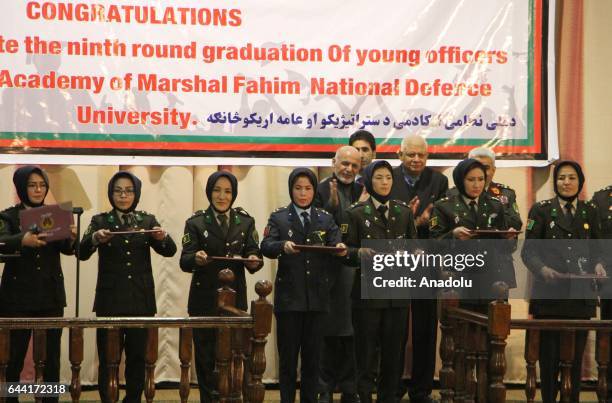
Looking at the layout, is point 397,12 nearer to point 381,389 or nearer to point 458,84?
point 458,84

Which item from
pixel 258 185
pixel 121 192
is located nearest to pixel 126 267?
pixel 121 192

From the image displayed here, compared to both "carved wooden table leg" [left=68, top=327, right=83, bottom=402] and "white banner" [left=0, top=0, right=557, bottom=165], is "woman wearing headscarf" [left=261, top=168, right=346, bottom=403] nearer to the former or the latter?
"white banner" [left=0, top=0, right=557, bottom=165]

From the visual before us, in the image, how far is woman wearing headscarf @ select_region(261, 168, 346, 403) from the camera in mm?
4559

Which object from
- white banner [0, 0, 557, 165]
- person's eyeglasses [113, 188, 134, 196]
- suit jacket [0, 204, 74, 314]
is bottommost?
suit jacket [0, 204, 74, 314]

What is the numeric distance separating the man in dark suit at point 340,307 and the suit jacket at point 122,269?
105 cm

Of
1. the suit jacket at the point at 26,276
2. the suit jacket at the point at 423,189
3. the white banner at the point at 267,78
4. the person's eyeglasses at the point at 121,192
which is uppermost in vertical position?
the white banner at the point at 267,78

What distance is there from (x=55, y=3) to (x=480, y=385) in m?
3.77

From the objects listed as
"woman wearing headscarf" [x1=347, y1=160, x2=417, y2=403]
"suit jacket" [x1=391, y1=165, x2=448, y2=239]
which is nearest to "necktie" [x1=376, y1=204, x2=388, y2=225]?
"woman wearing headscarf" [x1=347, y1=160, x2=417, y2=403]

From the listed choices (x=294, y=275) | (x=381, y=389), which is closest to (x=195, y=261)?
(x=294, y=275)

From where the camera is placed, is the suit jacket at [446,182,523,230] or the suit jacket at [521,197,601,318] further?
the suit jacket at [446,182,523,230]

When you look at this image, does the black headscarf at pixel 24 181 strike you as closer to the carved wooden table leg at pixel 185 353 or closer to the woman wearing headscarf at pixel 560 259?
the carved wooden table leg at pixel 185 353

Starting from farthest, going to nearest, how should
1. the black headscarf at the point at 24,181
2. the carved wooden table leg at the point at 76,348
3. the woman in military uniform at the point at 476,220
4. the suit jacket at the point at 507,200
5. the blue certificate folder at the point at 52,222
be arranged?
the suit jacket at the point at 507,200 < the woman in military uniform at the point at 476,220 < the black headscarf at the point at 24,181 < the blue certificate folder at the point at 52,222 < the carved wooden table leg at the point at 76,348

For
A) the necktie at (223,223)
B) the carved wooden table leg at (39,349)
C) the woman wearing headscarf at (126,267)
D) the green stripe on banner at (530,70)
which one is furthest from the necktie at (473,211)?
the carved wooden table leg at (39,349)

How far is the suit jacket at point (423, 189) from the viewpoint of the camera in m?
5.27
